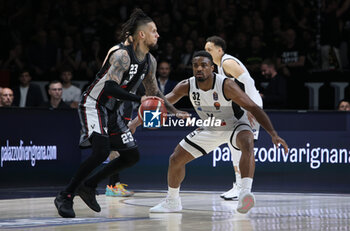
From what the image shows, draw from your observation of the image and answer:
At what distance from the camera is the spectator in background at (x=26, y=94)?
1185 cm

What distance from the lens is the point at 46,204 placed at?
8.40 metres

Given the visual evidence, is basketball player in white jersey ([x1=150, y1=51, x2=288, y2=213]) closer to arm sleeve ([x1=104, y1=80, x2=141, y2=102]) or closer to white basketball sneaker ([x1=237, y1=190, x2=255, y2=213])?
white basketball sneaker ([x1=237, y1=190, x2=255, y2=213])

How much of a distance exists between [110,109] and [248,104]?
1.40 m

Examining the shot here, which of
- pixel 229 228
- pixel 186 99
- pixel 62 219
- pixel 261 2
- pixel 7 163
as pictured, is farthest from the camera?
pixel 261 2

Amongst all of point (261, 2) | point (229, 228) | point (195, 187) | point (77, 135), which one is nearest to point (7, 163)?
point (77, 135)

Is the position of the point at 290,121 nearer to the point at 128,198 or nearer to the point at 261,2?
the point at 128,198

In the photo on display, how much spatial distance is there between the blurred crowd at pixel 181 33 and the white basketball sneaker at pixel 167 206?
16.0 ft

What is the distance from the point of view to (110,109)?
7109mm

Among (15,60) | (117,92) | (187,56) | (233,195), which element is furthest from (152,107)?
(15,60)

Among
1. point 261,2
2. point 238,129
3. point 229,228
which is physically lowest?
point 229,228

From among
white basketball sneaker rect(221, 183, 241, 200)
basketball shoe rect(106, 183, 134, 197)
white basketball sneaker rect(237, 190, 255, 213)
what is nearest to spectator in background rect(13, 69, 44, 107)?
basketball shoe rect(106, 183, 134, 197)

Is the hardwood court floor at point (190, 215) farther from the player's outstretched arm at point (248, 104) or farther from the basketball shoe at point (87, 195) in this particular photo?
the player's outstretched arm at point (248, 104)

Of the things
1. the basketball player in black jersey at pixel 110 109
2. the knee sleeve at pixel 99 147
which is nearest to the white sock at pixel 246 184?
the basketball player in black jersey at pixel 110 109

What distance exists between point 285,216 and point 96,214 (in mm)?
1957
